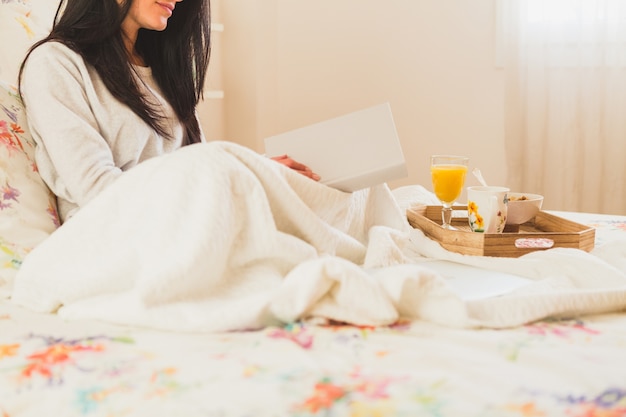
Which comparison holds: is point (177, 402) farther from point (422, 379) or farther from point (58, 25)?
point (58, 25)

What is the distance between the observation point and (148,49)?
1663mm

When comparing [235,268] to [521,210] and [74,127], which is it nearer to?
[74,127]

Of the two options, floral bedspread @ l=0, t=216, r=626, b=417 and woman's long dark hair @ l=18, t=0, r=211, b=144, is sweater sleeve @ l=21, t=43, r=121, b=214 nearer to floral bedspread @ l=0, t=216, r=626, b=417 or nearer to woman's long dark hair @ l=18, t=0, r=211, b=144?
woman's long dark hair @ l=18, t=0, r=211, b=144

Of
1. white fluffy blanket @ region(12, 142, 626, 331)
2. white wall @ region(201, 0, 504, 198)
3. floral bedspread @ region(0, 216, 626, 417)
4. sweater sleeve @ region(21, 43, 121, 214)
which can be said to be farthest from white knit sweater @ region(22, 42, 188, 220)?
white wall @ region(201, 0, 504, 198)

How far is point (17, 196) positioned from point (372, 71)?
202cm

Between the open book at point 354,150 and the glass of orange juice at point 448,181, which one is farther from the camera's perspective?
the glass of orange juice at point 448,181

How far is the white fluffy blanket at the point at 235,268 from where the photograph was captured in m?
0.88

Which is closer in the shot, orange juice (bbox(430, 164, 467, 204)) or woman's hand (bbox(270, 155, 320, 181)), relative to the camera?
woman's hand (bbox(270, 155, 320, 181))

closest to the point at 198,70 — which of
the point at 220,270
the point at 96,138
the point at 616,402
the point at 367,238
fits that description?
the point at 96,138

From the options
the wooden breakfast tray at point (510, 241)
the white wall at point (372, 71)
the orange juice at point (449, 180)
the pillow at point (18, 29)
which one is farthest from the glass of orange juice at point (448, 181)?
the white wall at point (372, 71)

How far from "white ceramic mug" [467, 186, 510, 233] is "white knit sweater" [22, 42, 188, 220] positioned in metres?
0.61

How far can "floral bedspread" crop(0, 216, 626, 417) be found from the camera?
27.3 inches

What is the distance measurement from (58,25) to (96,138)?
0.29 m

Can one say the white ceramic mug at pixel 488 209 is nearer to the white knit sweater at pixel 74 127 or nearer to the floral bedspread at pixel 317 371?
the floral bedspread at pixel 317 371
